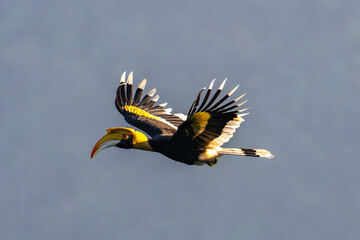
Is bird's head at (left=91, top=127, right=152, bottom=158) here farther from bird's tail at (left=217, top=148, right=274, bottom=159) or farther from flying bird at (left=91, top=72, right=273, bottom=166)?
bird's tail at (left=217, top=148, right=274, bottom=159)

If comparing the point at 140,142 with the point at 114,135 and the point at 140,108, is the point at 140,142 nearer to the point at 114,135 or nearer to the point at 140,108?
the point at 114,135

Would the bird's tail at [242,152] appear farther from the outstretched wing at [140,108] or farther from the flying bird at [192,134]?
the outstretched wing at [140,108]

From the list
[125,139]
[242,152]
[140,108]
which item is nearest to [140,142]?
[125,139]

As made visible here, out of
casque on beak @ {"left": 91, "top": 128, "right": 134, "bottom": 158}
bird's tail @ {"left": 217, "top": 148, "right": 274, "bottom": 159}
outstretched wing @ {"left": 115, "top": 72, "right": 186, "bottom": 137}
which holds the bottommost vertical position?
casque on beak @ {"left": 91, "top": 128, "right": 134, "bottom": 158}

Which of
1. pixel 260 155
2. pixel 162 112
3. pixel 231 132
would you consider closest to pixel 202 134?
pixel 231 132

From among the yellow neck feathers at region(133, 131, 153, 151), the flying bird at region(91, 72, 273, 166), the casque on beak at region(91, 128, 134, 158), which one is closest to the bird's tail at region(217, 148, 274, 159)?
the flying bird at region(91, 72, 273, 166)

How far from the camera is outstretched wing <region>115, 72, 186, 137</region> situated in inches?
891

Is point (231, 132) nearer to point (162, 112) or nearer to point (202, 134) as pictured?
point (202, 134)

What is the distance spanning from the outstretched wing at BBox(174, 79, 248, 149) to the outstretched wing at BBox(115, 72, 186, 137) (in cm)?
321

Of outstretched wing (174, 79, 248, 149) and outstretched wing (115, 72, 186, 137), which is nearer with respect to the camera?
outstretched wing (174, 79, 248, 149)

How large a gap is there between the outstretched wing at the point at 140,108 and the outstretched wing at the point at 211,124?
10.5ft

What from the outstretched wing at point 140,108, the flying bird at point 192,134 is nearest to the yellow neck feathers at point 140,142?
the flying bird at point 192,134

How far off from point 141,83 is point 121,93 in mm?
787

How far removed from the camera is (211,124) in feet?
61.1
